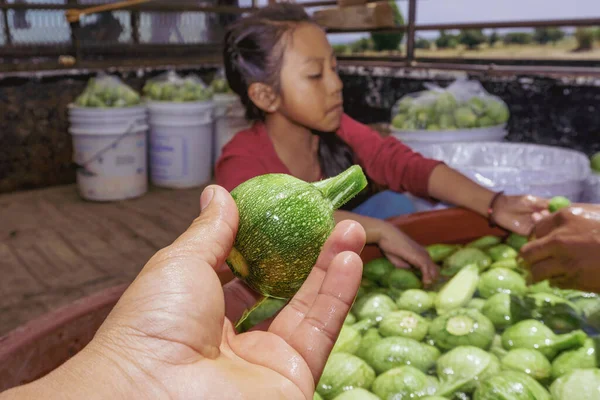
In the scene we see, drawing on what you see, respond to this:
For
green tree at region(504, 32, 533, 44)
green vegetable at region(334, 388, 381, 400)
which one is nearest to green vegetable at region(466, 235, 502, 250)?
green vegetable at region(334, 388, 381, 400)

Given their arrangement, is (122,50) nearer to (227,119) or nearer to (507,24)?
(227,119)

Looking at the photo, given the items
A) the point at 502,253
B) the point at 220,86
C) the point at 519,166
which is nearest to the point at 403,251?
the point at 502,253

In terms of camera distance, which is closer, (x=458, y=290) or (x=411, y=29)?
(x=458, y=290)

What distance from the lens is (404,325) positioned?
177cm

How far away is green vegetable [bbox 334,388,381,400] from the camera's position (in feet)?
4.76

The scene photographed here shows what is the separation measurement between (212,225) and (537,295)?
1427 mm

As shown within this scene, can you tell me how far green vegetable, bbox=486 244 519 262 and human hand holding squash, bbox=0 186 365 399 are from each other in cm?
137

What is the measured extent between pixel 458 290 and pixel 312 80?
113 cm

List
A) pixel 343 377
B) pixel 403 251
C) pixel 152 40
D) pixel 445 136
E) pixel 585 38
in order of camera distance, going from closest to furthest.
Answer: pixel 343 377
pixel 403 251
pixel 445 136
pixel 152 40
pixel 585 38

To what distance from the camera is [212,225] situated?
0.96 m

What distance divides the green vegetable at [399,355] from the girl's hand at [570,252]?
0.46 m

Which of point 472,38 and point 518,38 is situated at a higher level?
point 518,38

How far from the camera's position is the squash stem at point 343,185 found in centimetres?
110

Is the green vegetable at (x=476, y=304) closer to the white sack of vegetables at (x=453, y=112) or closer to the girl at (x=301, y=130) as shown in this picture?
the girl at (x=301, y=130)
